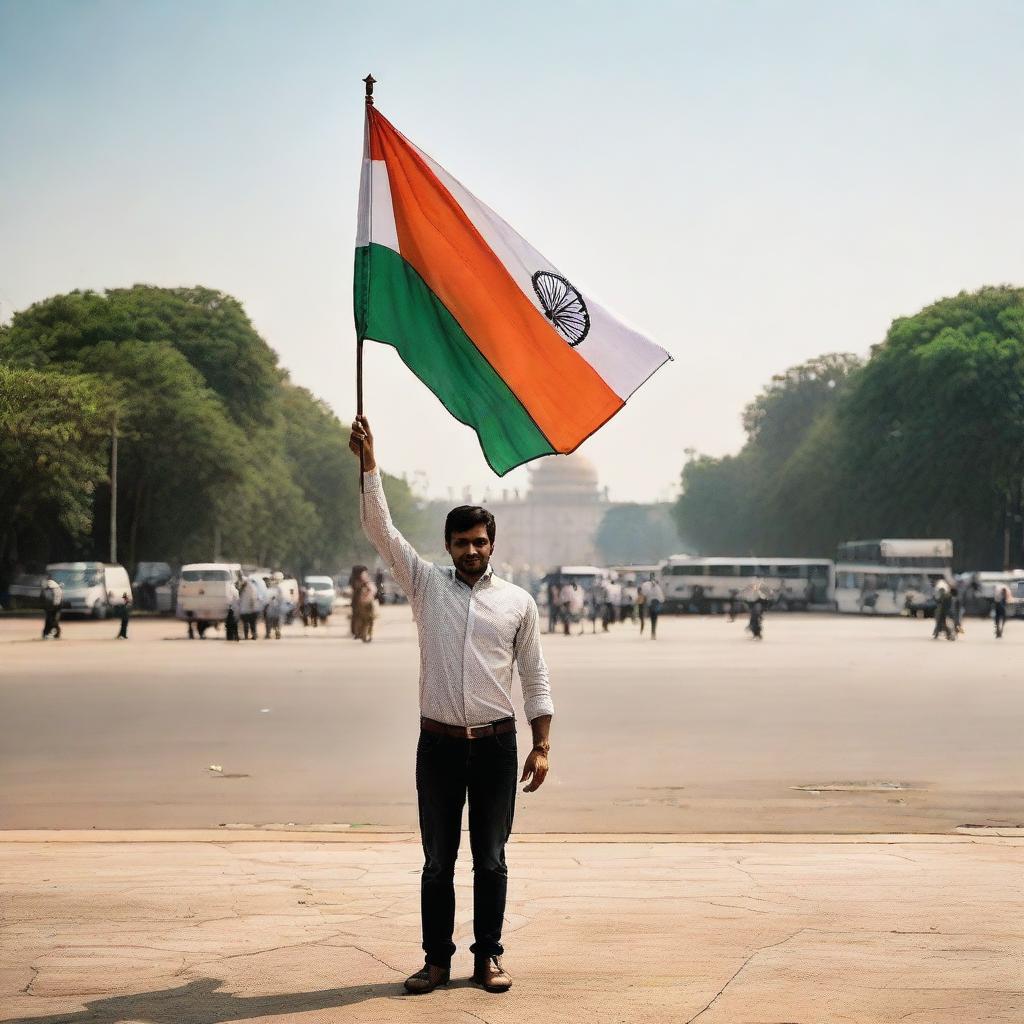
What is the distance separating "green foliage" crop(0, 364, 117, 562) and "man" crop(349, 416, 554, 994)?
3883cm

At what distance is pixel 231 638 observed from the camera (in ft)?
133

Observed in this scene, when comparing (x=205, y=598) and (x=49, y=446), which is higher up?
(x=49, y=446)

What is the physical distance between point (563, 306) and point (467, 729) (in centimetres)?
253

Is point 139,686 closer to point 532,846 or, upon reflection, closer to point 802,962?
point 532,846

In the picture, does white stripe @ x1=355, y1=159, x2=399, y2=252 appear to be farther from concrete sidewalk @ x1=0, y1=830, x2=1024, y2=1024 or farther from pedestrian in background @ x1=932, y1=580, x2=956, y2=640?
pedestrian in background @ x1=932, y1=580, x2=956, y2=640

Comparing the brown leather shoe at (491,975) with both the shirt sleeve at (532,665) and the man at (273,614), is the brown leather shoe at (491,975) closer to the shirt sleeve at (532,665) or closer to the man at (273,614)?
the shirt sleeve at (532,665)

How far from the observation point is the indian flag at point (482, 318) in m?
8.27

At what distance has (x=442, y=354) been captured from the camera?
845cm

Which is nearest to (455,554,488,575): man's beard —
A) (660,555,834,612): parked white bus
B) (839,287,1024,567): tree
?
(839,287,1024,567): tree

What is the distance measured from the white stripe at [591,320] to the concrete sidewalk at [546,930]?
226cm

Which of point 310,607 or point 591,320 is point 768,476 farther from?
point 591,320

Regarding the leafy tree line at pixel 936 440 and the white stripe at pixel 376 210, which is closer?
the white stripe at pixel 376 210

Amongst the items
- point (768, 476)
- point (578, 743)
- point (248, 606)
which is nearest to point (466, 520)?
point (578, 743)

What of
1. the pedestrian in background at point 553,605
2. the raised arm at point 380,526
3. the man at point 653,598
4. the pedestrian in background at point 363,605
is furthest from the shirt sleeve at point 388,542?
the pedestrian in background at point 553,605
